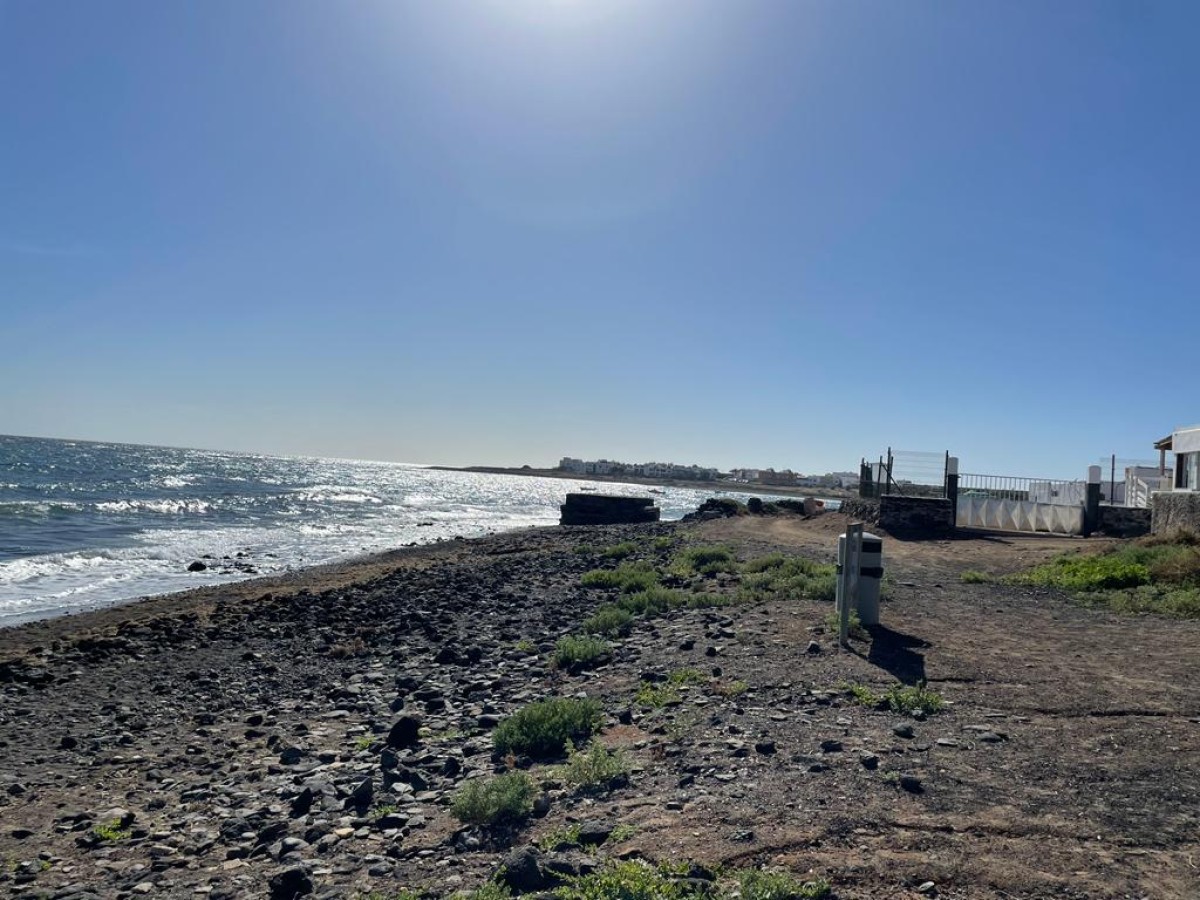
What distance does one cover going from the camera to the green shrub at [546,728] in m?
6.30

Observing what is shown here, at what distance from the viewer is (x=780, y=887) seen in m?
3.59

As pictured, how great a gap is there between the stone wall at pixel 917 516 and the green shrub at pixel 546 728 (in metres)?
18.5

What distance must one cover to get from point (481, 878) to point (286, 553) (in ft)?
88.0

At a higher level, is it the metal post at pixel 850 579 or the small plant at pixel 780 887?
the metal post at pixel 850 579

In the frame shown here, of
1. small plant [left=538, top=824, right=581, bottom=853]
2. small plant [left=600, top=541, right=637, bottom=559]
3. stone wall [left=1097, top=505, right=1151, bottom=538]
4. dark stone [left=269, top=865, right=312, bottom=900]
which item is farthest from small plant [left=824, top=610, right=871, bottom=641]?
stone wall [left=1097, top=505, right=1151, bottom=538]

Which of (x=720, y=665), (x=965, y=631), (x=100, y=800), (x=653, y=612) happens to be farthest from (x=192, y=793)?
(x=965, y=631)

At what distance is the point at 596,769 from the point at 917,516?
20373 millimetres

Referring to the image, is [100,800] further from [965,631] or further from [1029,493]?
[1029,493]

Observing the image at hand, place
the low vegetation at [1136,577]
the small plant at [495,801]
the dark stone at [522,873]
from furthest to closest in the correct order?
the low vegetation at [1136,577]
the small plant at [495,801]
the dark stone at [522,873]

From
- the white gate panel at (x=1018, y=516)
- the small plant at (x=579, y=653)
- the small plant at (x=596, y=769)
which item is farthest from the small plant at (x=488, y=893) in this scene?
Result: the white gate panel at (x=1018, y=516)

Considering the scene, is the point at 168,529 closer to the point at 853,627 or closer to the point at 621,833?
the point at 853,627

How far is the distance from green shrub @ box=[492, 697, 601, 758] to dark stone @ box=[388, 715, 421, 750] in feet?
2.79

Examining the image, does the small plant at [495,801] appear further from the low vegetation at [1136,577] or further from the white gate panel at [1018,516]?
the white gate panel at [1018,516]

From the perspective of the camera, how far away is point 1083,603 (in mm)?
11797
